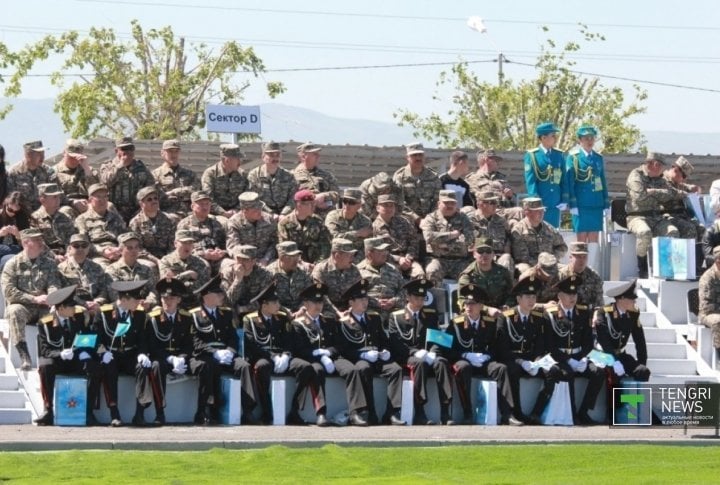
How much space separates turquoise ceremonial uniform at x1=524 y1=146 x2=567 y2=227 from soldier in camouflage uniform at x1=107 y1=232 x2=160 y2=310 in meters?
6.28

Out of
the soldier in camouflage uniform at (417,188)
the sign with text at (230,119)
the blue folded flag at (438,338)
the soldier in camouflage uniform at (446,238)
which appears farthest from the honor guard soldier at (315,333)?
the sign with text at (230,119)

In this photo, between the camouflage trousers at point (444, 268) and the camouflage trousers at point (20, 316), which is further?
the camouflage trousers at point (444, 268)

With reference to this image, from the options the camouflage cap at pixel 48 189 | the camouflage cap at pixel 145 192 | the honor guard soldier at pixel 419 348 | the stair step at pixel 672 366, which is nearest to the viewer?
the honor guard soldier at pixel 419 348

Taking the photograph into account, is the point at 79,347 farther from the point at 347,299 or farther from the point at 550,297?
the point at 550,297

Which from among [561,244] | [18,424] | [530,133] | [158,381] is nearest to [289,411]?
[158,381]

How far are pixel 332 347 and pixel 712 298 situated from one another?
17.6 ft

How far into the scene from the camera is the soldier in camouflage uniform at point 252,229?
69.7ft

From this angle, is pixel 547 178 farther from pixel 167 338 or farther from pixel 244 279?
pixel 167 338

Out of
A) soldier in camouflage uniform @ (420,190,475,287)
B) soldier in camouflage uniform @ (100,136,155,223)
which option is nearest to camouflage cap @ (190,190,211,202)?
soldier in camouflage uniform @ (100,136,155,223)

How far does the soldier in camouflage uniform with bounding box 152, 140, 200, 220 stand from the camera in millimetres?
22281

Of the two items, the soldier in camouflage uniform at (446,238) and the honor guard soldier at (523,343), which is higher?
the soldier in camouflage uniform at (446,238)

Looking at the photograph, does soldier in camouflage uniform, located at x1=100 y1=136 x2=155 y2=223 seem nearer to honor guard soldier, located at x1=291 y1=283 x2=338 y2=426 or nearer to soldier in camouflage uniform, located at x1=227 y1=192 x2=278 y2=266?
soldier in camouflage uniform, located at x1=227 y1=192 x2=278 y2=266

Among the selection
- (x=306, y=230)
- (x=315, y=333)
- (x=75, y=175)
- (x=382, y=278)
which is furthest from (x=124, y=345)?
(x=75, y=175)

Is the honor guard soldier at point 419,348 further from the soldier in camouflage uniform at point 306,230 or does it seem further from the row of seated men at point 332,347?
the soldier in camouflage uniform at point 306,230
